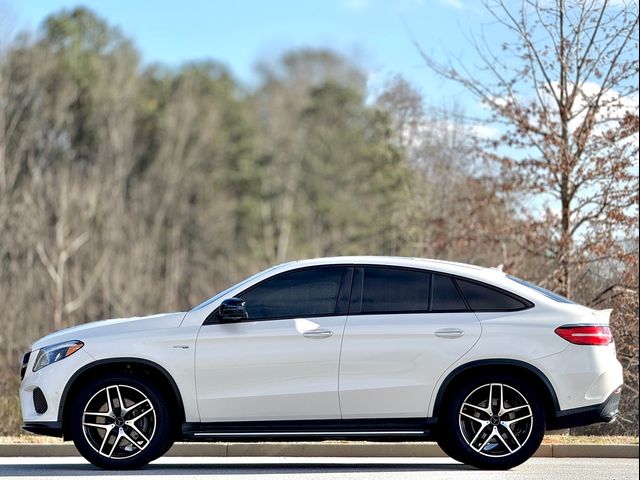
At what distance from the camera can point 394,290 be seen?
10.2m

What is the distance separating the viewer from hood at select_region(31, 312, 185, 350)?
33.3 ft

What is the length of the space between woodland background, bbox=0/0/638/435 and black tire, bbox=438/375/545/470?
5.83 metres

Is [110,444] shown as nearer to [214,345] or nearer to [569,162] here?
[214,345]

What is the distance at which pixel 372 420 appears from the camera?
9.98 metres

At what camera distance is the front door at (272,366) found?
9945 millimetres

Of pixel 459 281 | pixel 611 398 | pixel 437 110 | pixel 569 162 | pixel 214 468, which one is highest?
pixel 437 110

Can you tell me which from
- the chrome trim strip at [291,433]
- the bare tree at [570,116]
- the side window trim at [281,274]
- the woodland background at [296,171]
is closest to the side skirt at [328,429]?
the chrome trim strip at [291,433]

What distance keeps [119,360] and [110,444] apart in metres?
0.71

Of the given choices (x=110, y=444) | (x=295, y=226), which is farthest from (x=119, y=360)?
(x=295, y=226)

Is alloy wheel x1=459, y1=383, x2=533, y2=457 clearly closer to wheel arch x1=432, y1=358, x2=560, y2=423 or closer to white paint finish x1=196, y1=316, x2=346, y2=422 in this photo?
wheel arch x1=432, y1=358, x2=560, y2=423

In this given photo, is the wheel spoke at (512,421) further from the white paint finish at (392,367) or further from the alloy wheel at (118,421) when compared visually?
the alloy wheel at (118,421)

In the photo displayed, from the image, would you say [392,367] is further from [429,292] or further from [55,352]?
[55,352]

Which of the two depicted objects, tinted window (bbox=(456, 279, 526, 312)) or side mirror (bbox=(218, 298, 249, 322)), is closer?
side mirror (bbox=(218, 298, 249, 322))

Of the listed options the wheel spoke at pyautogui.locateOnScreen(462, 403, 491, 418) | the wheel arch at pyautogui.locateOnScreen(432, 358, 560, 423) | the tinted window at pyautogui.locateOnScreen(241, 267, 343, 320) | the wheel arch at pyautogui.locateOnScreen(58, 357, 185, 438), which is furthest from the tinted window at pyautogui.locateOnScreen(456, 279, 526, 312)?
the wheel arch at pyautogui.locateOnScreen(58, 357, 185, 438)
